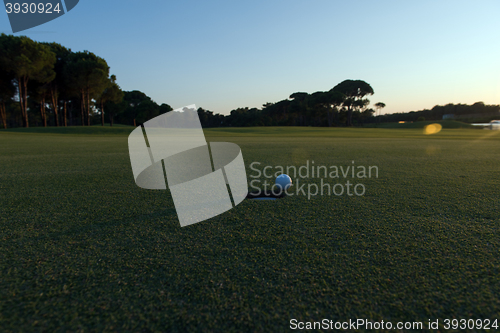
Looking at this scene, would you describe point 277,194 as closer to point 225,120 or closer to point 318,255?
point 318,255

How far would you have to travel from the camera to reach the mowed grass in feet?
3.51

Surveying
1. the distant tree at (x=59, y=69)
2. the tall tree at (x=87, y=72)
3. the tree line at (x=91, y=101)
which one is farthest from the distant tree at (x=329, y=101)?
the distant tree at (x=59, y=69)

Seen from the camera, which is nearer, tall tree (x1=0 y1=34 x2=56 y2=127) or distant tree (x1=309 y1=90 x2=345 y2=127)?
tall tree (x1=0 y1=34 x2=56 y2=127)

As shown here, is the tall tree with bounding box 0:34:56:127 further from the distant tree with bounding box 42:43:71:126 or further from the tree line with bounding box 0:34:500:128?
the distant tree with bounding box 42:43:71:126

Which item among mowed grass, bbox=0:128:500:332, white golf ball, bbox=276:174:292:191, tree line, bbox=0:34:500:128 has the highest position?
tree line, bbox=0:34:500:128

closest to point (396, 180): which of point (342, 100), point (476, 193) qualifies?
point (476, 193)

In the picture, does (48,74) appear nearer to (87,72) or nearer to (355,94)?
(87,72)

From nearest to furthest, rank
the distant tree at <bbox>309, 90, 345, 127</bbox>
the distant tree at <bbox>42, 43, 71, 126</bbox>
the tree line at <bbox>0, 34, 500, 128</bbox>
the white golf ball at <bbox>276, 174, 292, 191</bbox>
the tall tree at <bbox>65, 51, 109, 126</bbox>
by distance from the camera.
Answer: the white golf ball at <bbox>276, 174, 292, 191</bbox>, the tree line at <bbox>0, 34, 500, 128</bbox>, the tall tree at <bbox>65, 51, 109, 126</bbox>, the distant tree at <bbox>42, 43, 71, 126</bbox>, the distant tree at <bbox>309, 90, 345, 127</bbox>

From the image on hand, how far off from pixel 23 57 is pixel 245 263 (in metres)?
35.9

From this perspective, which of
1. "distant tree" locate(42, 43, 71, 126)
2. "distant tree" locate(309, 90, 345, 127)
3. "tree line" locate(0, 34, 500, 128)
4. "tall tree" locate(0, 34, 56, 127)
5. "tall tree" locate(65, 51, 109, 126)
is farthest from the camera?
"distant tree" locate(309, 90, 345, 127)

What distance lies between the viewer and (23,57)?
25.7 metres

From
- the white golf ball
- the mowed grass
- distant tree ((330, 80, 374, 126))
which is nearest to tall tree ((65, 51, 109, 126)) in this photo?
the mowed grass

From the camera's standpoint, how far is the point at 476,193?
9.23 ft

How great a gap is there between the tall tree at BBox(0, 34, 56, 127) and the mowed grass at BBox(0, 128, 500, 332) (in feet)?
111
